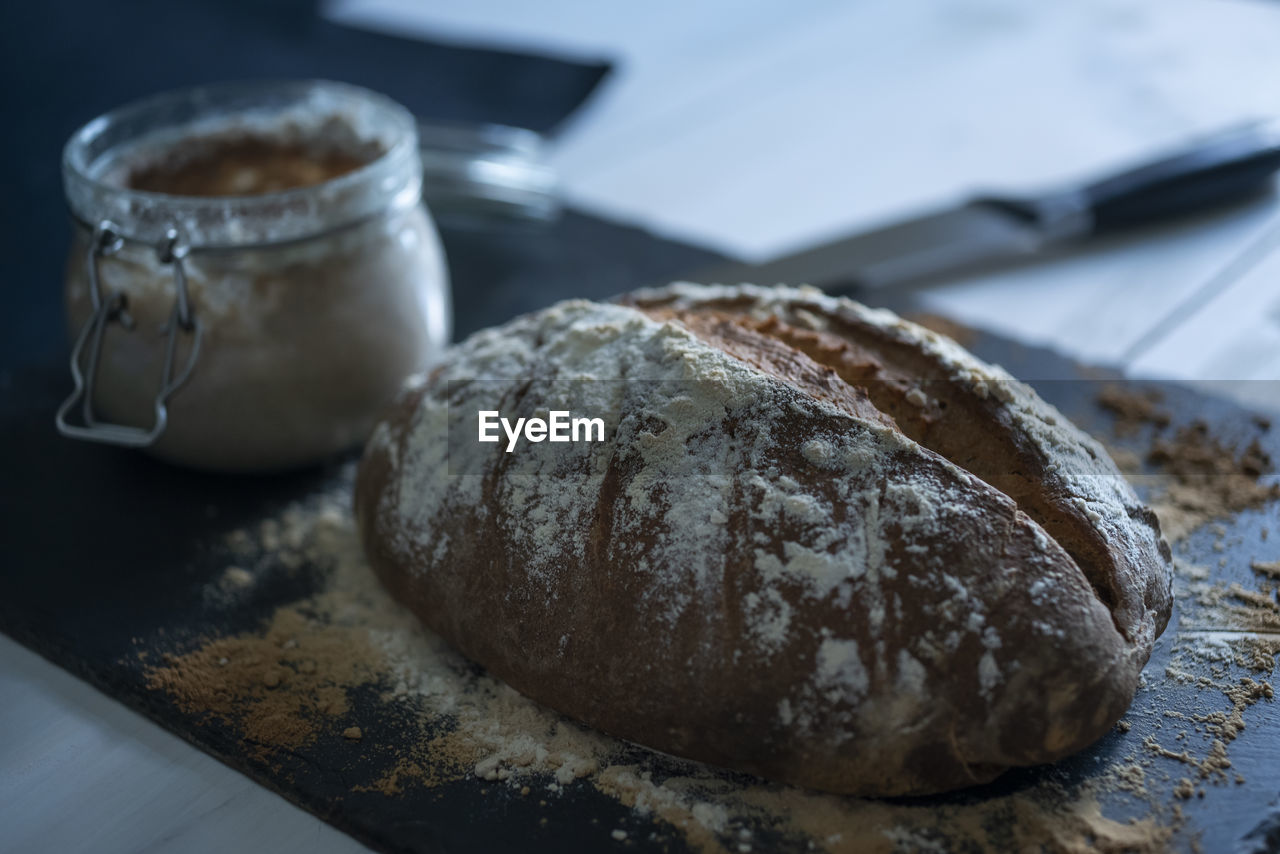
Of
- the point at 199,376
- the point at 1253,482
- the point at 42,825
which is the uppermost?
the point at 1253,482

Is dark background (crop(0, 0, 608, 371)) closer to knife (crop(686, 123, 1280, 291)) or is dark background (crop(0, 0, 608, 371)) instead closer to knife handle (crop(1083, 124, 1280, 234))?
knife (crop(686, 123, 1280, 291))

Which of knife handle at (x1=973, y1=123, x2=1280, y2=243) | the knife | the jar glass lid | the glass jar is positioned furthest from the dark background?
knife handle at (x1=973, y1=123, x2=1280, y2=243)

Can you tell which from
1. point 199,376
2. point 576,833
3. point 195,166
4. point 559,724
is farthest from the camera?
point 195,166

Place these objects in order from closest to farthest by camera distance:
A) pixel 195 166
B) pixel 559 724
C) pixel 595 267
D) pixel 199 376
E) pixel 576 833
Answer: pixel 576 833 < pixel 559 724 < pixel 199 376 < pixel 195 166 < pixel 595 267

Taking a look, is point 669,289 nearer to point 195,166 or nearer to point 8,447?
point 195,166

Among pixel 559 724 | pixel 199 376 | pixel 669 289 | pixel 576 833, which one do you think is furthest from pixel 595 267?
pixel 576 833

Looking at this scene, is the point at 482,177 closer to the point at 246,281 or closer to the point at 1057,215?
the point at 246,281
